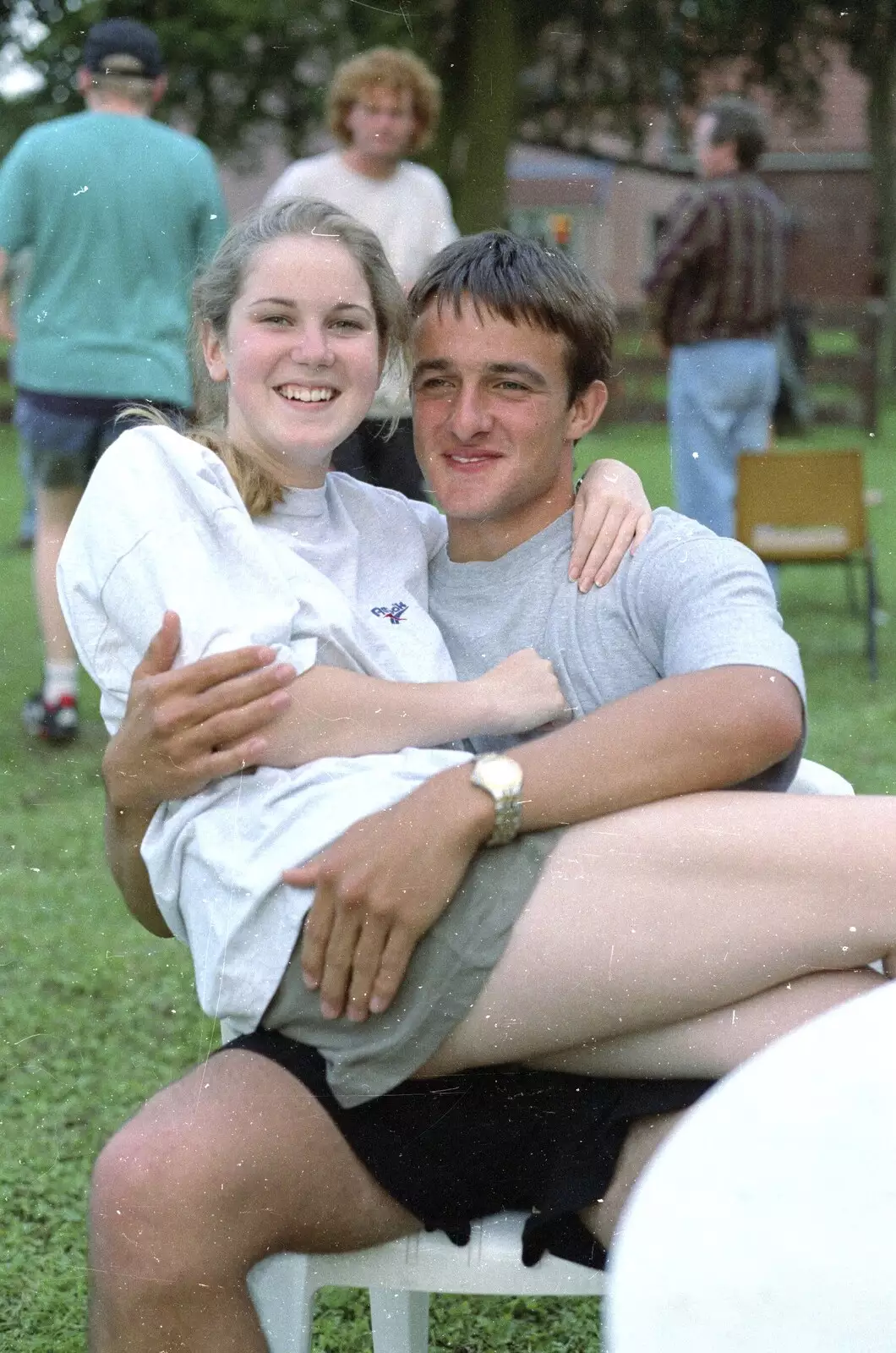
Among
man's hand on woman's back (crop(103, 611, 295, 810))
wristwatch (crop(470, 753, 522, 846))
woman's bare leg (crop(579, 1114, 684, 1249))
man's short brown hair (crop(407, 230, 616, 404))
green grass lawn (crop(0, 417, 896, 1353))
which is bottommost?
green grass lawn (crop(0, 417, 896, 1353))

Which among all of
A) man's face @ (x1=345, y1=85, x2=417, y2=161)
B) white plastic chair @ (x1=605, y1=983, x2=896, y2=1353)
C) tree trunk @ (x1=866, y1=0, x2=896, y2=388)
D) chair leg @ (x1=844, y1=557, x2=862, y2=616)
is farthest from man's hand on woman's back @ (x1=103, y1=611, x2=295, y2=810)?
tree trunk @ (x1=866, y1=0, x2=896, y2=388)

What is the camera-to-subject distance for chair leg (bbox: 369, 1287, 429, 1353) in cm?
194

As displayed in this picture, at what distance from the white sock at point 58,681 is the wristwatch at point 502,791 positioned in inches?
131

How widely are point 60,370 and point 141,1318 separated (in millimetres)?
3616

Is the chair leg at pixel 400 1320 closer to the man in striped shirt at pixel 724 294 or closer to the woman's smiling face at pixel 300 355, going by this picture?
the woman's smiling face at pixel 300 355

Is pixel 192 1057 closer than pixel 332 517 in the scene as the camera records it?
No

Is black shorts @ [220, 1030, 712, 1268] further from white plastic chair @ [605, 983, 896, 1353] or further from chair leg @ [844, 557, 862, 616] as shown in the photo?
chair leg @ [844, 557, 862, 616]

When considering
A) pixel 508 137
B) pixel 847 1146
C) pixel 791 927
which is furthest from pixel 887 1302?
pixel 508 137

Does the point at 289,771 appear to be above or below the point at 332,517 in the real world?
below

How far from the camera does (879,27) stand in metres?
17.4

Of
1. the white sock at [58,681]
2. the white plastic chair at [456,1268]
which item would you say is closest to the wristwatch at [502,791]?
the white plastic chair at [456,1268]

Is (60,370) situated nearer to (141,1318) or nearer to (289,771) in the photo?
(289,771)

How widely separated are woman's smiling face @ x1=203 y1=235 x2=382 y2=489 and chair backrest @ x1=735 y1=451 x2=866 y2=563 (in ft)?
12.4

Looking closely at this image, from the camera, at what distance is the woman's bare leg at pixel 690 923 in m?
1.51
